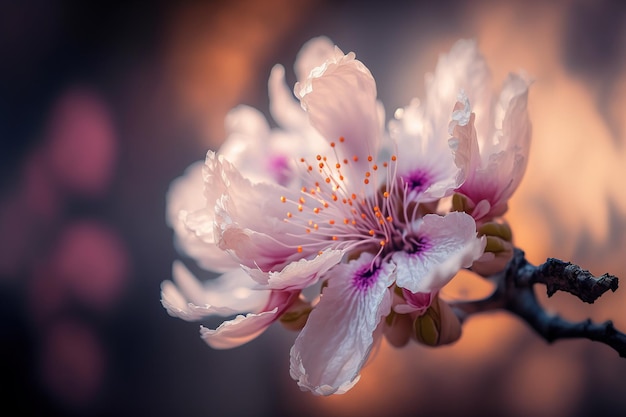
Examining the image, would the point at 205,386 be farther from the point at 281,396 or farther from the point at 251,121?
the point at 251,121

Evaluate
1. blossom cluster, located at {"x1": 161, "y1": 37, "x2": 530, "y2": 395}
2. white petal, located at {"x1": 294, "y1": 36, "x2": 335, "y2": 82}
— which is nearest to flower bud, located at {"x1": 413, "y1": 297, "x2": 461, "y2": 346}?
blossom cluster, located at {"x1": 161, "y1": 37, "x2": 530, "y2": 395}

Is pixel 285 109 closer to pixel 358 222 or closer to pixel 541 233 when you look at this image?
pixel 358 222

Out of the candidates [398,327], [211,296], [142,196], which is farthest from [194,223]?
[142,196]

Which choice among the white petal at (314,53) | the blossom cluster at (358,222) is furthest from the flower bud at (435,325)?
the white petal at (314,53)

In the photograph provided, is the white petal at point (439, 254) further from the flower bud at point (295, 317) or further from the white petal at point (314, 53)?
the white petal at point (314, 53)

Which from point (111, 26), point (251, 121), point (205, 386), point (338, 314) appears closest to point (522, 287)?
point (338, 314)
